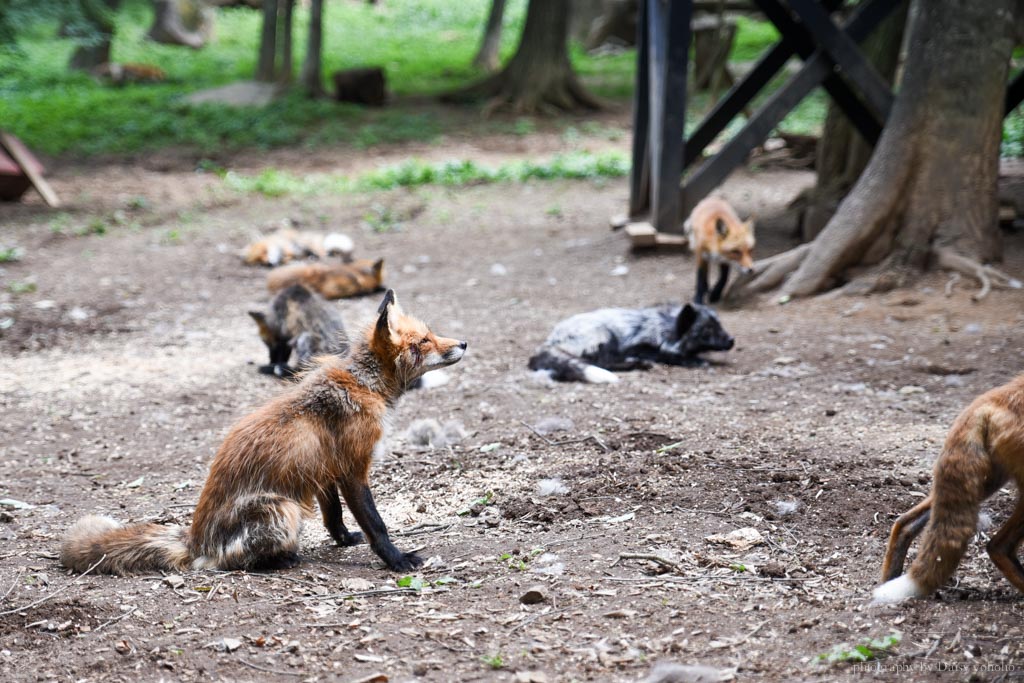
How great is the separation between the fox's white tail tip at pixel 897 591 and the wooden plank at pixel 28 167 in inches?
563

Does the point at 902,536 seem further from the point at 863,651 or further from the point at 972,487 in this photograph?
the point at 863,651

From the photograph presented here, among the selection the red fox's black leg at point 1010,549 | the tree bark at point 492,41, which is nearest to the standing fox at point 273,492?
the red fox's black leg at point 1010,549

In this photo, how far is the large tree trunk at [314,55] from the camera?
22.8 metres

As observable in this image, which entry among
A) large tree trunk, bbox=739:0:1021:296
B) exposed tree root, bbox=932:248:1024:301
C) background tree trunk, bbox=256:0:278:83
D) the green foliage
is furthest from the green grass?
the green foliage

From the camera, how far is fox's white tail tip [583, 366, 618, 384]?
291 inches

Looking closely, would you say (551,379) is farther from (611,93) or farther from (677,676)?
(611,93)

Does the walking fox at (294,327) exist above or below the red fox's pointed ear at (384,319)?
below

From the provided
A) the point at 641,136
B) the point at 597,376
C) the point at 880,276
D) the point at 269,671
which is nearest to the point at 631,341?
the point at 597,376

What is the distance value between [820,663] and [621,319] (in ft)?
15.8

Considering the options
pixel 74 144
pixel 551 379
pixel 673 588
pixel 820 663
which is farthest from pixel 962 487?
pixel 74 144

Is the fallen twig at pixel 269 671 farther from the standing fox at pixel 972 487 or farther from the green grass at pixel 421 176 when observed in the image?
the green grass at pixel 421 176

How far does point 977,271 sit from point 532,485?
523 cm

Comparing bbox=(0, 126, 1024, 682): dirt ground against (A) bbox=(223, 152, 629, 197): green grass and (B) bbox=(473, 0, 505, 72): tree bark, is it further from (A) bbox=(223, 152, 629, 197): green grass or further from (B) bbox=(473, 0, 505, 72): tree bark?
(B) bbox=(473, 0, 505, 72): tree bark

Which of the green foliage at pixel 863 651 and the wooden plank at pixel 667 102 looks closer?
the green foliage at pixel 863 651
